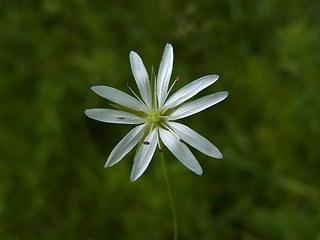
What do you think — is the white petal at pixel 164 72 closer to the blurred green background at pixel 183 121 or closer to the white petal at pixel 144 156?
the white petal at pixel 144 156

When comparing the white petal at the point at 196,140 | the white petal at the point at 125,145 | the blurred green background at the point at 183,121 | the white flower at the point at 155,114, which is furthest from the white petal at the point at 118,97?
the blurred green background at the point at 183,121

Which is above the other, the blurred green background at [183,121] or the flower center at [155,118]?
the blurred green background at [183,121]

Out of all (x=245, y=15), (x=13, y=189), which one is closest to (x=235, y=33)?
(x=245, y=15)

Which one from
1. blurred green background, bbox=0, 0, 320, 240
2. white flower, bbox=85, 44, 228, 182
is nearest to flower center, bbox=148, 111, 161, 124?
white flower, bbox=85, 44, 228, 182

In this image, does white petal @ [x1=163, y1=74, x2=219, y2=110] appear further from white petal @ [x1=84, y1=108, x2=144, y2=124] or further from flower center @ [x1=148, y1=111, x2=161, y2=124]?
white petal @ [x1=84, y1=108, x2=144, y2=124]

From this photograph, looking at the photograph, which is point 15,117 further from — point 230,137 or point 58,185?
point 230,137

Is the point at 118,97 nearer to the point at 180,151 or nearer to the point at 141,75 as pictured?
the point at 141,75

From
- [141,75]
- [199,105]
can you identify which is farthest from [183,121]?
[199,105]
